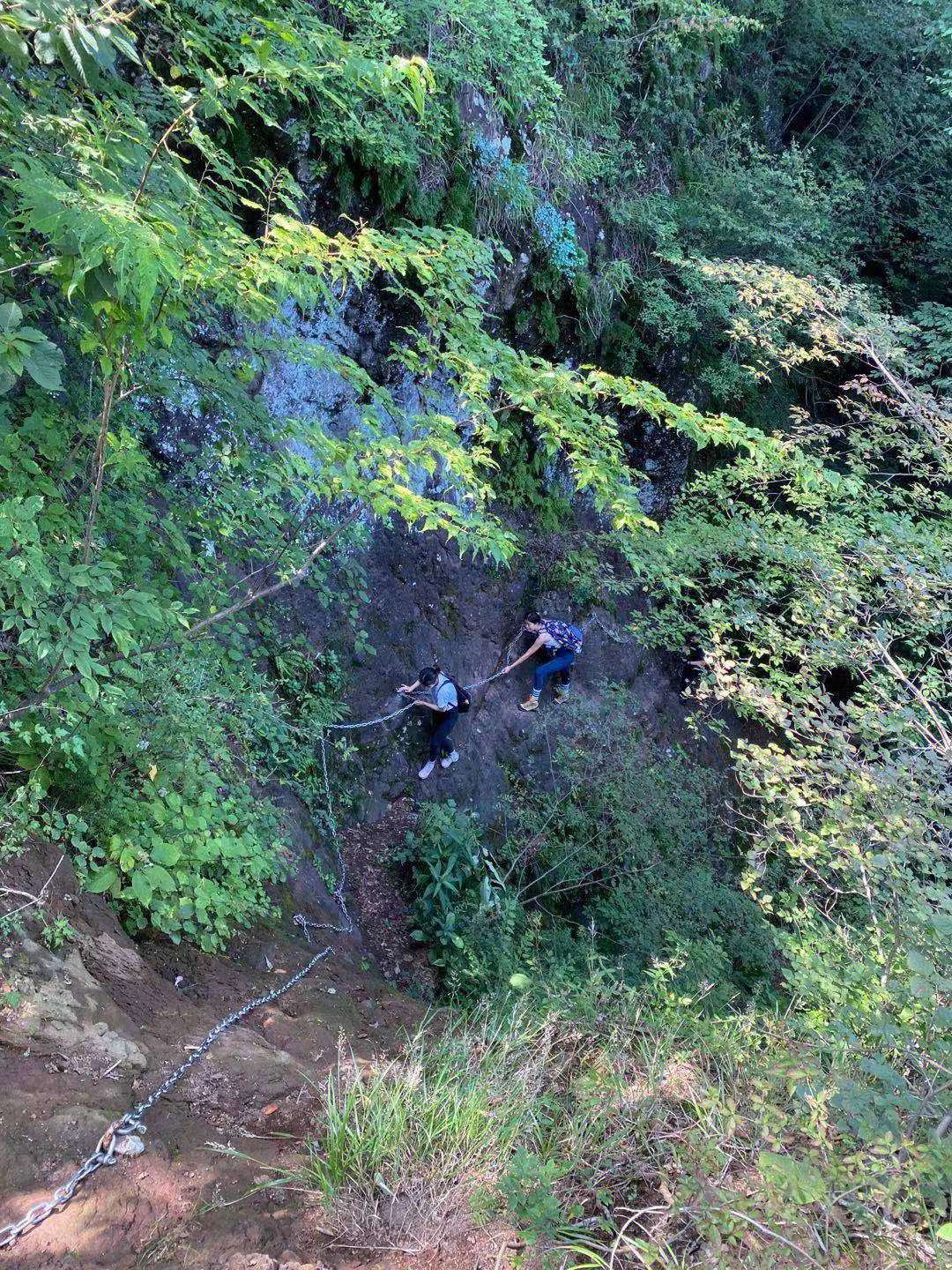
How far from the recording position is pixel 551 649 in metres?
10.1

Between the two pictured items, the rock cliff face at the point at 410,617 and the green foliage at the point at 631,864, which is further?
the rock cliff face at the point at 410,617

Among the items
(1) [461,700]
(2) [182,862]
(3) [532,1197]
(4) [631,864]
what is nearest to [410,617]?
(1) [461,700]

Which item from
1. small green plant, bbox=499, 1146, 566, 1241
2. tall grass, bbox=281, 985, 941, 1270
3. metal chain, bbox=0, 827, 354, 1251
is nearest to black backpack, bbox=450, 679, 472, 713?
metal chain, bbox=0, 827, 354, 1251

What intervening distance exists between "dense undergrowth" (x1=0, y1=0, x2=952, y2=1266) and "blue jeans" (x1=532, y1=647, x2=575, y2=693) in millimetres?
864

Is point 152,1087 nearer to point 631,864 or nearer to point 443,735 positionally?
point 443,735

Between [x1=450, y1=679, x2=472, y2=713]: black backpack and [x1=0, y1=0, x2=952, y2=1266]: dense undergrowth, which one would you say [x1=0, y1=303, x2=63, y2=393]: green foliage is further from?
[x1=450, y1=679, x2=472, y2=713]: black backpack

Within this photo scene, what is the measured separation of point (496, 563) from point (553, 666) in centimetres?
461

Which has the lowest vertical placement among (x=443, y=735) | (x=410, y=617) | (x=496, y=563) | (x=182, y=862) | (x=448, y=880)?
(x=448, y=880)

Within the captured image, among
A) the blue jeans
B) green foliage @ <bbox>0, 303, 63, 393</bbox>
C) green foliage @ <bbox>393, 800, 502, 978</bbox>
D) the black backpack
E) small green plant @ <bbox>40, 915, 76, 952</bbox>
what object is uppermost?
green foliage @ <bbox>0, 303, 63, 393</bbox>

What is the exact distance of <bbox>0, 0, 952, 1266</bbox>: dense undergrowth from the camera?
2820mm

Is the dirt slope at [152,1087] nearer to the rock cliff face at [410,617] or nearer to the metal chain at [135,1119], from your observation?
the metal chain at [135,1119]

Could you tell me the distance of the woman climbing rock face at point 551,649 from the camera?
1002cm

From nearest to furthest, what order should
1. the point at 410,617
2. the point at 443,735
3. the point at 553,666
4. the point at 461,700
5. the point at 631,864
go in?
1. the point at 631,864
2. the point at 461,700
3. the point at 443,735
4. the point at 410,617
5. the point at 553,666

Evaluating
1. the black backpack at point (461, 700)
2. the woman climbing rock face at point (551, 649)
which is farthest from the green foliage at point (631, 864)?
the black backpack at point (461, 700)
